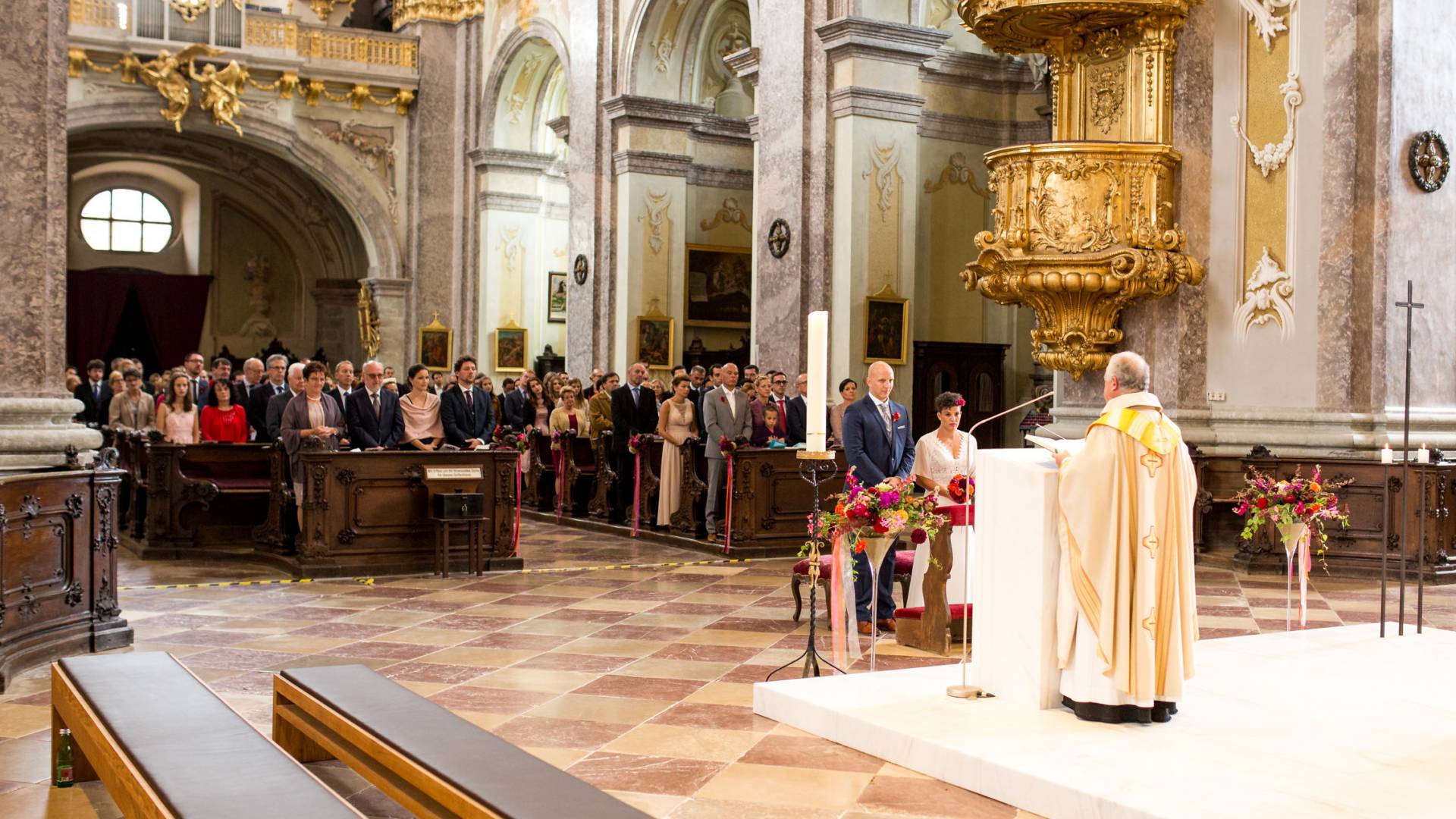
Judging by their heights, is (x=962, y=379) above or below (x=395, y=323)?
below

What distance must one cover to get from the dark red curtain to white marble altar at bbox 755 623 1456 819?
2292 cm

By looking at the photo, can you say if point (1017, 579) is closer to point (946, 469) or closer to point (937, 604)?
point (937, 604)

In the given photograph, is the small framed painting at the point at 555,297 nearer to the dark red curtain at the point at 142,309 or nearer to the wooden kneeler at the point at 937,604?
the dark red curtain at the point at 142,309

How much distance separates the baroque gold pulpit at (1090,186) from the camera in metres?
10.4

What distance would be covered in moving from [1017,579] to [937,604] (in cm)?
157

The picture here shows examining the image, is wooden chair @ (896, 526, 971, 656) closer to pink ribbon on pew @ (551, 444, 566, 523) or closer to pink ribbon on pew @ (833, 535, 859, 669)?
pink ribbon on pew @ (833, 535, 859, 669)

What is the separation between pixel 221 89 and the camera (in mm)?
21469

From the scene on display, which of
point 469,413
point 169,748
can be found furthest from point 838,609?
point 469,413

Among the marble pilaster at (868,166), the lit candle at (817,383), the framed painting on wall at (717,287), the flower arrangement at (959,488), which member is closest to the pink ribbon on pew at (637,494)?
the marble pilaster at (868,166)

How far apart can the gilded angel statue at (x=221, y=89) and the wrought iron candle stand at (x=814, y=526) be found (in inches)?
691

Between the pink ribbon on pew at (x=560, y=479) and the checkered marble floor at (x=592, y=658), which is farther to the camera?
the pink ribbon on pew at (x=560, y=479)

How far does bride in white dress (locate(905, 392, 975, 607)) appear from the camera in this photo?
25.2 ft

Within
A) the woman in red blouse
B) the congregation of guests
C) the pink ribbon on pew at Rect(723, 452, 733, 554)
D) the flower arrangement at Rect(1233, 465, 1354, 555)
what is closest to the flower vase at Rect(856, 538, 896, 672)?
the congregation of guests

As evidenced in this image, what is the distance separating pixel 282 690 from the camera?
486 centimetres
